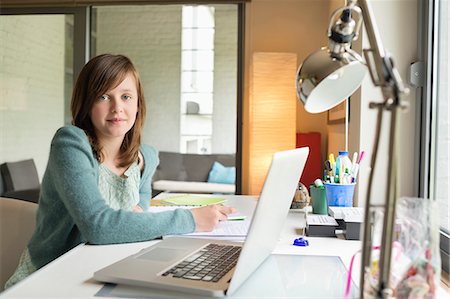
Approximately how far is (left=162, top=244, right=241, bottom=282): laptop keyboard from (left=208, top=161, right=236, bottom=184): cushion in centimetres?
276

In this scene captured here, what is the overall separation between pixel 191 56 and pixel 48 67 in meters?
1.21

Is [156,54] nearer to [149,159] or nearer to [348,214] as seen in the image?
[149,159]

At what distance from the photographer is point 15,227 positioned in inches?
56.2

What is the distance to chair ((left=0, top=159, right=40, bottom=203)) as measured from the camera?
11.9 ft

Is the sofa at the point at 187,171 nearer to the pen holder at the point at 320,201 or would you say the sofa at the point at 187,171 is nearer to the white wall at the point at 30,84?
the white wall at the point at 30,84

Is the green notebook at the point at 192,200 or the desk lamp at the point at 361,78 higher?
the desk lamp at the point at 361,78

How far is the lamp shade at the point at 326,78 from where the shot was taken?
76 centimetres

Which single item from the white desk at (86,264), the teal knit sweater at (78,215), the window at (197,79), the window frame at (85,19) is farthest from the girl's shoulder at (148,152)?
the window at (197,79)

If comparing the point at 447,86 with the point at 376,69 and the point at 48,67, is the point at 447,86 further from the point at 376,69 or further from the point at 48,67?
the point at 48,67

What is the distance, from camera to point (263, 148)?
2980 millimetres

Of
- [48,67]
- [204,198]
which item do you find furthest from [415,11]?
[48,67]

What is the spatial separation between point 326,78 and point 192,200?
1.00m

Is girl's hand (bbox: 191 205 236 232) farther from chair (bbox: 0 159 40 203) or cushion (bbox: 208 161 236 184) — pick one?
chair (bbox: 0 159 40 203)

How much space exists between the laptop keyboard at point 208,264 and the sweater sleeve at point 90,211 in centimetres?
16
